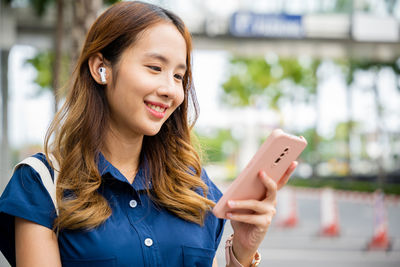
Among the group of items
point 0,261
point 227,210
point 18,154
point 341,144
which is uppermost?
point 227,210

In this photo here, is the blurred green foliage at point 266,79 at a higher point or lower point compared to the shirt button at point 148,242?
lower

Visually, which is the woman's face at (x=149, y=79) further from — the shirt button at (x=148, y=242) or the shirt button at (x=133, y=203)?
the shirt button at (x=148, y=242)

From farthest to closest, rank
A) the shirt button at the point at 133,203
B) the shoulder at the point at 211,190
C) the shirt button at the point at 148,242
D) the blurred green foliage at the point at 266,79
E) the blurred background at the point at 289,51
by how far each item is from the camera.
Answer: the blurred green foliage at the point at 266,79
the blurred background at the point at 289,51
the shoulder at the point at 211,190
the shirt button at the point at 133,203
the shirt button at the point at 148,242

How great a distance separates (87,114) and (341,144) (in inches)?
2433

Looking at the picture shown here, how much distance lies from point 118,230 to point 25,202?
31 cm

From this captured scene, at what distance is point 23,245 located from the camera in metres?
1.57

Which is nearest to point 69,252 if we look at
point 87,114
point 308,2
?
point 87,114

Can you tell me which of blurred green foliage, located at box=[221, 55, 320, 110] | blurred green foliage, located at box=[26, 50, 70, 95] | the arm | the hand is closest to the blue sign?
blurred green foliage, located at box=[26, 50, 70, 95]

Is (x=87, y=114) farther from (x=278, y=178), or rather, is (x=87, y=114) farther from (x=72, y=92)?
(x=278, y=178)

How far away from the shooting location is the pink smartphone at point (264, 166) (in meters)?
1.55

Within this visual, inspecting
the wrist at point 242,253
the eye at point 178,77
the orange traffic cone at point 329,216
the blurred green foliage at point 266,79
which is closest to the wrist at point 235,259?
the wrist at point 242,253

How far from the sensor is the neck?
1.89 metres

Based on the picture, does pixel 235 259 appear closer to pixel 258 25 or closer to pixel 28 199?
pixel 28 199

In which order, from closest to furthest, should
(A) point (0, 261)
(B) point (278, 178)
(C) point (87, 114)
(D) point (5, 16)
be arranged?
(B) point (278, 178), (C) point (87, 114), (A) point (0, 261), (D) point (5, 16)
